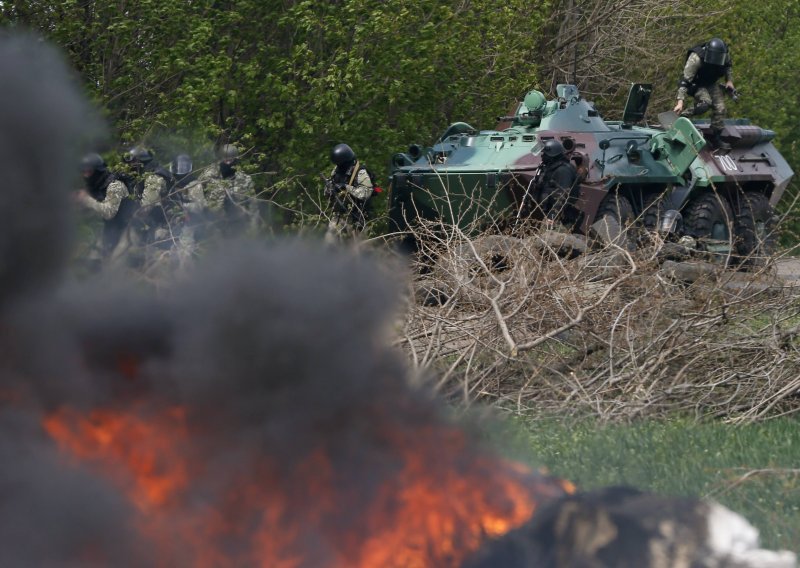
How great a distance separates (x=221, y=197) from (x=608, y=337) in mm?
4298

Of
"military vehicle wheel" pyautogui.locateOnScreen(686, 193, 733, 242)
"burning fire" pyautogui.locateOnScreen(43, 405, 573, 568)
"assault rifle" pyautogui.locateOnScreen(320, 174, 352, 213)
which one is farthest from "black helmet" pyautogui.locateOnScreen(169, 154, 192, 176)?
"burning fire" pyautogui.locateOnScreen(43, 405, 573, 568)

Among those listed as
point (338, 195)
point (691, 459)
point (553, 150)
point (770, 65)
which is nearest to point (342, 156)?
point (338, 195)

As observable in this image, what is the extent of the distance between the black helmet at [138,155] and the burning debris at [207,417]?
7.91 metres

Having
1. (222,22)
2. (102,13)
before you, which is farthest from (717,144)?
(102,13)

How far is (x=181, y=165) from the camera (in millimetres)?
13188

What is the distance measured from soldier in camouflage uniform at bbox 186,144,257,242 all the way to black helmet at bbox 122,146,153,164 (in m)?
0.49

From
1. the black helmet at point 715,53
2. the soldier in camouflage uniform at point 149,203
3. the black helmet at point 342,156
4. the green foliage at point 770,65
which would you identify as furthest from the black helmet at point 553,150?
the green foliage at point 770,65

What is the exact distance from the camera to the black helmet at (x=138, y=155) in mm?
12172

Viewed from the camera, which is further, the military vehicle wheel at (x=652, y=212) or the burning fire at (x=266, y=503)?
the military vehicle wheel at (x=652, y=212)

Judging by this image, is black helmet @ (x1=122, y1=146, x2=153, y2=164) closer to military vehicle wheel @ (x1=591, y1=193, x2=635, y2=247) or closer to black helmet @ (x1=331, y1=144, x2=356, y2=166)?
black helmet @ (x1=331, y1=144, x2=356, y2=166)

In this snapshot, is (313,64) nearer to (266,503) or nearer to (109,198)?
(109,198)

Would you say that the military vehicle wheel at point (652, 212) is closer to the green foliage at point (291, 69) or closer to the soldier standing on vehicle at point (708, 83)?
the soldier standing on vehicle at point (708, 83)

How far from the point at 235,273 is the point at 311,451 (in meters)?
0.58

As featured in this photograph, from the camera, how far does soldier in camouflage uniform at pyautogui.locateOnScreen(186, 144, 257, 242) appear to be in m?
9.70
